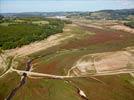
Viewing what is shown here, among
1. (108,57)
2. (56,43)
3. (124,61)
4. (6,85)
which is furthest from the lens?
(56,43)

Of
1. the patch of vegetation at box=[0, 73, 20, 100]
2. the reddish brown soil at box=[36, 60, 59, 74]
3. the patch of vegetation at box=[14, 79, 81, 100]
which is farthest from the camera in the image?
the reddish brown soil at box=[36, 60, 59, 74]

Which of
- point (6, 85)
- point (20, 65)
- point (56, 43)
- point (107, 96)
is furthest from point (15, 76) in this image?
point (56, 43)

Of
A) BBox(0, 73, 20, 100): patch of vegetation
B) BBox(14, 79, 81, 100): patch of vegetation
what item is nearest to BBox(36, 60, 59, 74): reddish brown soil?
BBox(0, 73, 20, 100): patch of vegetation

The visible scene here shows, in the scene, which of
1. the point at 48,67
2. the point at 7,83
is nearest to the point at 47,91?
the point at 7,83

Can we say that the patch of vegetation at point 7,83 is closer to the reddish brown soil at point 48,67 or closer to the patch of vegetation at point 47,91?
the patch of vegetation at point 47,91

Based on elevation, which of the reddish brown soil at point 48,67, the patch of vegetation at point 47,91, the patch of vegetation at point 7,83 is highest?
the patch of vegetation at point 47,91

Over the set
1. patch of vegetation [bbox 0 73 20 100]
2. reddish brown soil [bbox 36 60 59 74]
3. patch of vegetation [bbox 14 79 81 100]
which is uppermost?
patch of vegetation [bbox 14 79 81 100]

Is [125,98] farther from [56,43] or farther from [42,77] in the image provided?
[56,43]

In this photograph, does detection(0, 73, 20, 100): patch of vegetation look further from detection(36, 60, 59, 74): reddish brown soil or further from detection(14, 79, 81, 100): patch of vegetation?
detection(36, 60, 59, 74): reddish brown soil

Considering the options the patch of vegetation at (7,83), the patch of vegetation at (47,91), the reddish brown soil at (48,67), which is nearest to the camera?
the patch of vegetation at (47,91)

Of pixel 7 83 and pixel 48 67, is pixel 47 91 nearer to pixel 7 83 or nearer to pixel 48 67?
pixel 7 83

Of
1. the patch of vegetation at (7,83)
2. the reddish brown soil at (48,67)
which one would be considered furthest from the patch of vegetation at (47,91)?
the reddish brown soil at (48,67)
